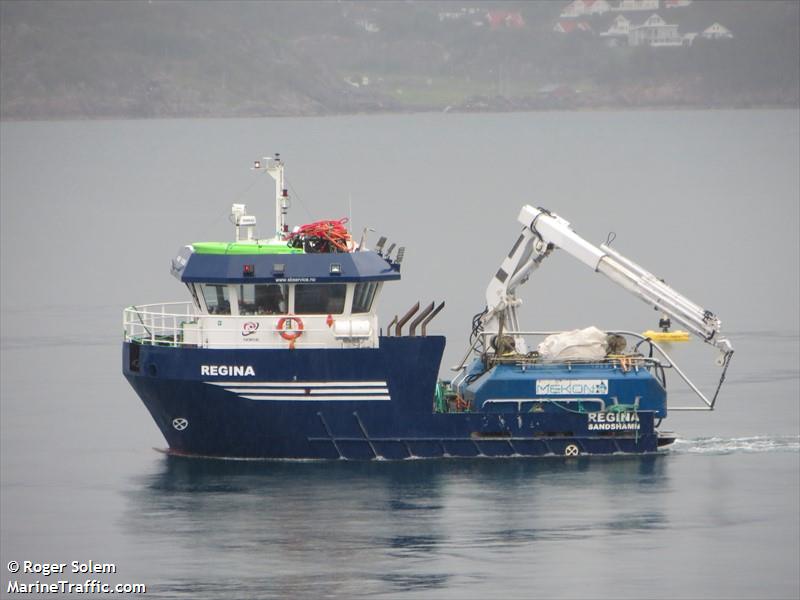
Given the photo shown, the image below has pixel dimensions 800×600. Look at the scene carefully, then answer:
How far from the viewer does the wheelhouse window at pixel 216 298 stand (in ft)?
138

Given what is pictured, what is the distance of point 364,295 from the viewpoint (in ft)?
139

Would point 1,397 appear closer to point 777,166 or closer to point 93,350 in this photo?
point 93,350

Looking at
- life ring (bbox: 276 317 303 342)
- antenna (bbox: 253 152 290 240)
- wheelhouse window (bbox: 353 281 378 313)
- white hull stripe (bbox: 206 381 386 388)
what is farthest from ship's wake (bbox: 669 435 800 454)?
antenna (bbox: 253 152 290 240)

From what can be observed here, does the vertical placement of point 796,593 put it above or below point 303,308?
below

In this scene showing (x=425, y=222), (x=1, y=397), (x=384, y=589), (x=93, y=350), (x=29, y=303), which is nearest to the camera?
(x=384, y=589)

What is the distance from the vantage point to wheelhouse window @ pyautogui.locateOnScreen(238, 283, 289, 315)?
42.0m

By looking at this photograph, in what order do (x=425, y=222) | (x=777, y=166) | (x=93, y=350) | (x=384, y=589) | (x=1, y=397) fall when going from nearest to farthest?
(x=384, y=589)
(x=1, y=397)
(x=93, y=350)
(x=425, y=222)
(x=777, y=166)

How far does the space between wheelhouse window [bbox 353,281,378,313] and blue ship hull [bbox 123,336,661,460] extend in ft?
3.06

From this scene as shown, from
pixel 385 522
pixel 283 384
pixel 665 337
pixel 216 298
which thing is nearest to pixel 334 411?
pixel 283 384

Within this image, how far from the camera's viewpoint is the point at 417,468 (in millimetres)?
42125

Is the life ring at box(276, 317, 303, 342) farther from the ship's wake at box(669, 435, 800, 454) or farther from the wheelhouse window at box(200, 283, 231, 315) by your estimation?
the ship's wake at box(669, 435, 800, 454)

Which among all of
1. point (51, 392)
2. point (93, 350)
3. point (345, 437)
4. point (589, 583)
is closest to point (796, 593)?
point (589, 583)

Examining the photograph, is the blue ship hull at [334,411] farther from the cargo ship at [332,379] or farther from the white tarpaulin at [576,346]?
the white tarpaulin at [576,346]

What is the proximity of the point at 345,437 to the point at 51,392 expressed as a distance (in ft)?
42.8
